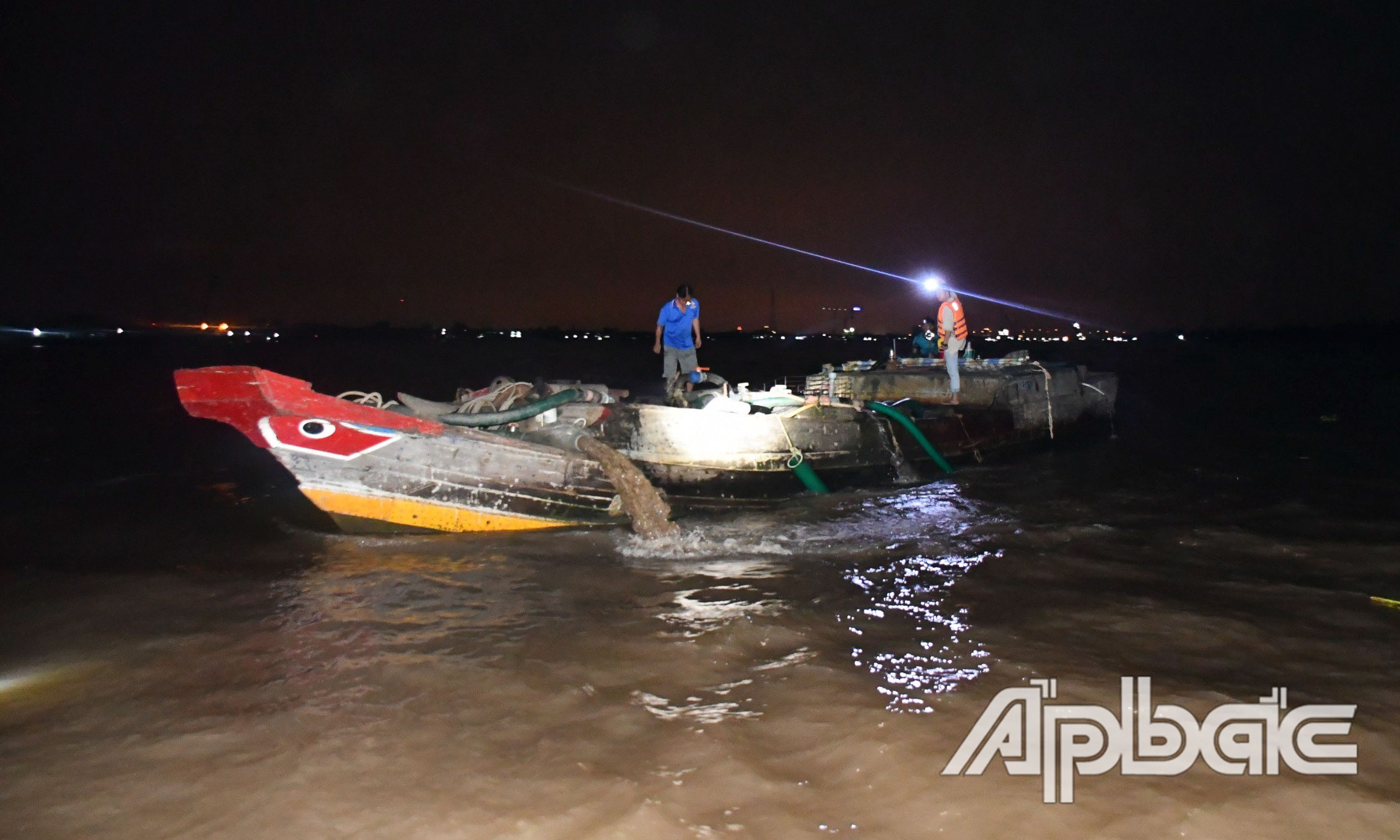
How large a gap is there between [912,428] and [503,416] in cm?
509

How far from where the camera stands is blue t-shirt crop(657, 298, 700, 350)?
906 cm

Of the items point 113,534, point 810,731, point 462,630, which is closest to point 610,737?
point 810,731

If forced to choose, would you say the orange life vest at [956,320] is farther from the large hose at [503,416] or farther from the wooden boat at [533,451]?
the large hose at [503,416]

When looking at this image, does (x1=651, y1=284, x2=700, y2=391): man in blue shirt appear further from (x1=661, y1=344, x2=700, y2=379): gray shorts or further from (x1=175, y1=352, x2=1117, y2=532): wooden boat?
(x1=175, y1=352, x2=1117, y2=532): wooden boat

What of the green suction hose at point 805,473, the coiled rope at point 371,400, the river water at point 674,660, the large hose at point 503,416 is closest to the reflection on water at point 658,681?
the river water at point 674,660

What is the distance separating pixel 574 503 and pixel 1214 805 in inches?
203

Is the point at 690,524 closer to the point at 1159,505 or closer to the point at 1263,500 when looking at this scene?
the point at 1159,505

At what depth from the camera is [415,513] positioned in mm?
6719

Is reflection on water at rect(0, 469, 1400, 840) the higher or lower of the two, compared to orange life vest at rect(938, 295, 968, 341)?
lower

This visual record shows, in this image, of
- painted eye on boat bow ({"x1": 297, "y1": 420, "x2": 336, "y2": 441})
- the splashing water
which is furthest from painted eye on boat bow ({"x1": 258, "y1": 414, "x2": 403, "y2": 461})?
the splashing water

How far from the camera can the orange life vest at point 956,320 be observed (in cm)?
1040

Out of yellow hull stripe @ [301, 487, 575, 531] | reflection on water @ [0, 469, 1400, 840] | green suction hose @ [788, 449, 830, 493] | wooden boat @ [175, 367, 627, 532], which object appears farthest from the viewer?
green suction hose @ [788, 449, 830, 493]

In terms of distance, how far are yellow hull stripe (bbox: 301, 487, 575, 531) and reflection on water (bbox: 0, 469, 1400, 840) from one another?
237 millimetres

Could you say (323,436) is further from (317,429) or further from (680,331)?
(680,331)
